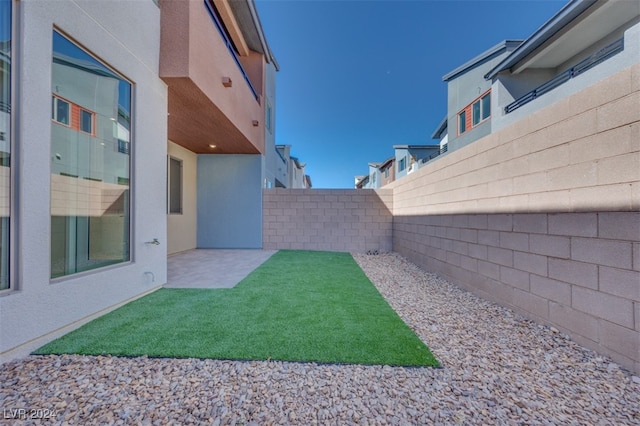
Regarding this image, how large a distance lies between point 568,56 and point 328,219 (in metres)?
8.63

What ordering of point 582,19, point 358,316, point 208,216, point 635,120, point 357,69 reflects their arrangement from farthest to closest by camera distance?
point 357,69 < point 208,216 < point 582,19 < point 358,316 < point 635,120

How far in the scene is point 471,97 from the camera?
1098 centimetres

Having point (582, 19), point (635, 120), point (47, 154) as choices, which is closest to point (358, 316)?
point (635, 120)

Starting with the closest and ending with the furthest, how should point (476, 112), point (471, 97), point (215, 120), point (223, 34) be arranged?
point (223, 34) < point (215, 120) < point (476, 112) < point (471, 97)

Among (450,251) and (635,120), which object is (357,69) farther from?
(635,120)

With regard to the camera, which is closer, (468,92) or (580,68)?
(580,68)

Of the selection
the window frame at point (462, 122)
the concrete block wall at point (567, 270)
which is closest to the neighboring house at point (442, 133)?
the window frame at point (462, 122)

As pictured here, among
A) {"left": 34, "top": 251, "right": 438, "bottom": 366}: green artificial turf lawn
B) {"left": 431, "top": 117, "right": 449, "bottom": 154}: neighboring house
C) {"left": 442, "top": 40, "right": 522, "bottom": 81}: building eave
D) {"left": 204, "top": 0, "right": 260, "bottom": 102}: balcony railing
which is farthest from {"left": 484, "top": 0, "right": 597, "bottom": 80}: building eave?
{"left": 34, "top": 251, "right": 438, "bottom": 366}: green artificial turf lawn

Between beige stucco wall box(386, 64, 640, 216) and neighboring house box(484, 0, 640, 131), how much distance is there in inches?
145

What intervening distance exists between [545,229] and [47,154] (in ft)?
16.0

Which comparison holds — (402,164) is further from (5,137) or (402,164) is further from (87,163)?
(5,137)

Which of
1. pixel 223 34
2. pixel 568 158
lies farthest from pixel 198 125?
pixel 568 158

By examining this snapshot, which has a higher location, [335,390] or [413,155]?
[413,155]

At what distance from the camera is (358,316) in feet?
9.73
